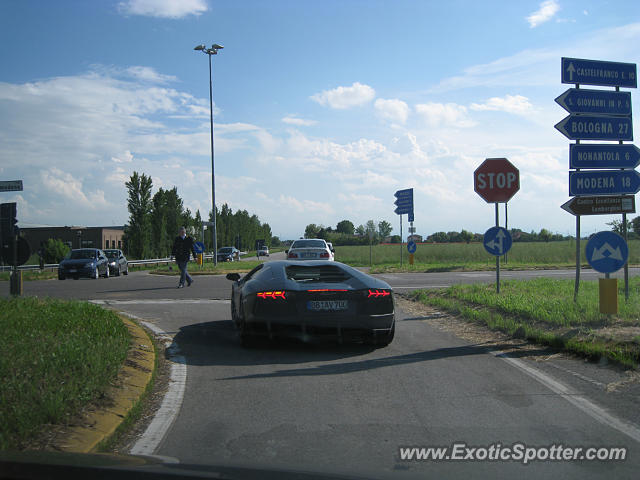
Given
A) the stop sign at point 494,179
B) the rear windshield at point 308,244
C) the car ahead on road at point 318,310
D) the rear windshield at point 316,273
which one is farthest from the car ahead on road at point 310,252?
the car ahead on road at point 318,310

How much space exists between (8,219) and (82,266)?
38.6 ft

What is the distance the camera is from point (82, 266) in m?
24.2

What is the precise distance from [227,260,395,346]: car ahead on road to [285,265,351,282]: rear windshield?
0.25 m

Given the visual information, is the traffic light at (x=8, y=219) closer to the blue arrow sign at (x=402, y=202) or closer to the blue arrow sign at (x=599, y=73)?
the blue arrow sign at (x=599, y=73)

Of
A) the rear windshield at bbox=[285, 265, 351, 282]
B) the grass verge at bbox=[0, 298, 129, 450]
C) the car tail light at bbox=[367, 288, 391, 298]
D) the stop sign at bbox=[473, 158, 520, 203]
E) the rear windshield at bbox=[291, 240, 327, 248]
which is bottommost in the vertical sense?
the grass verge at bbox=[0, 298, 129, 450]

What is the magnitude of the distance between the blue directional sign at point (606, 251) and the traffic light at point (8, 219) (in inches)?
469

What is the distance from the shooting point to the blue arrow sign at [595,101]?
1033 centimetres

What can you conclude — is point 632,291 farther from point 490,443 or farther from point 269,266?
point 490,443

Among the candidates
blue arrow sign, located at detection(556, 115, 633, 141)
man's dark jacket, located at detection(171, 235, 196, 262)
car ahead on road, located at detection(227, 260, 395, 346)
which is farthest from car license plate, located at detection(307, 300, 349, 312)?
man's dark jacket, located at detection(171, 235, 196, 262)

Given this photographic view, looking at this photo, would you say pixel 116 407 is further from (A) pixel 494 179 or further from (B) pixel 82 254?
(B) pixel 82 254

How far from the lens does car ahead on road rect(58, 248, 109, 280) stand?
79.3 ft

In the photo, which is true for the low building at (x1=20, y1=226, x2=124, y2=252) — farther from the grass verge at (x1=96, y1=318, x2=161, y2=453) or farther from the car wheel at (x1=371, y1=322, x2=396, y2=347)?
the grass verge at (x1=96, y1=318, x2=161, y2=453)

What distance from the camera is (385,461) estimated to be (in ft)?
11.4

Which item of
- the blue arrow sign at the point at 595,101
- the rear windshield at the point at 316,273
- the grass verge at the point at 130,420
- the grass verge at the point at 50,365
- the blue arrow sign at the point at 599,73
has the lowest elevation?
the grass verge at the point at 130,420
